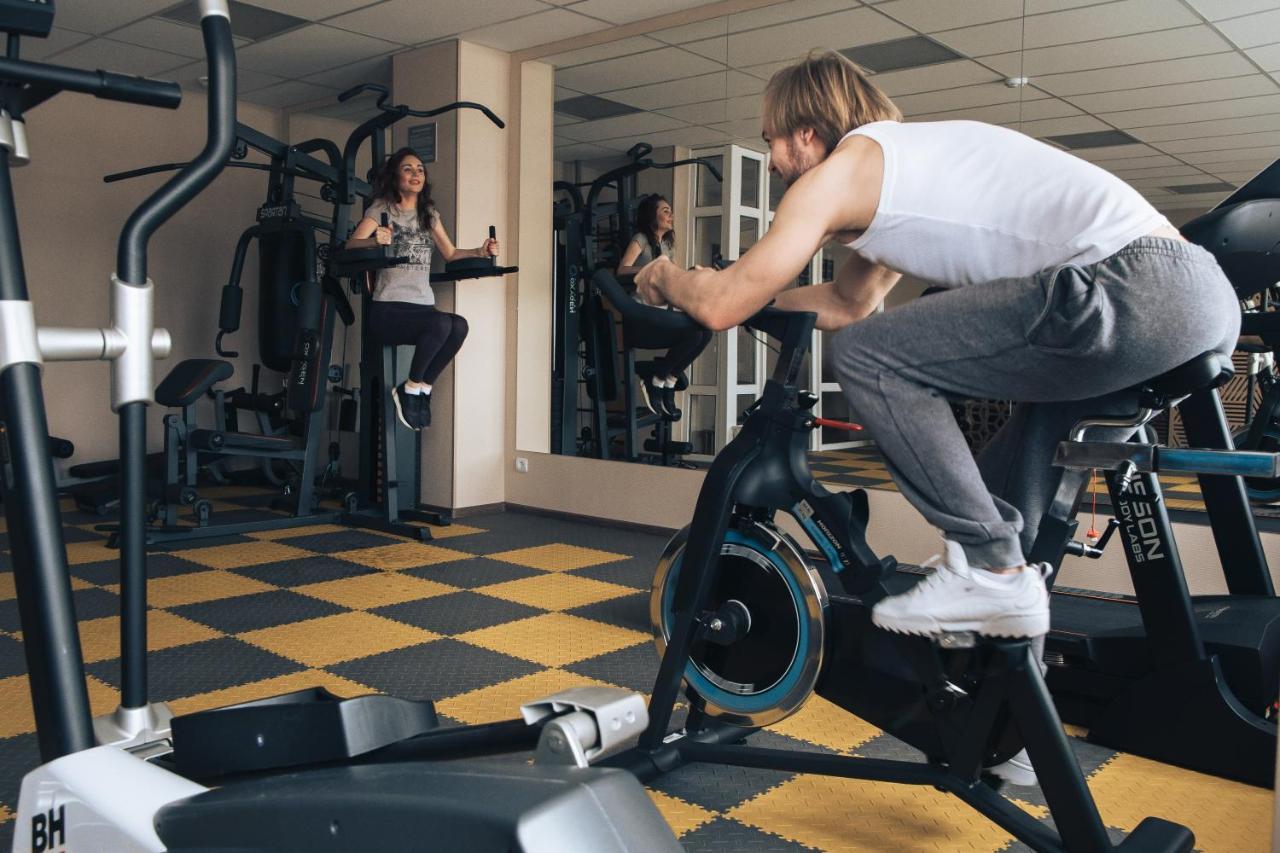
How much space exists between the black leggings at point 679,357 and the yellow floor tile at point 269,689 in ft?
8.81

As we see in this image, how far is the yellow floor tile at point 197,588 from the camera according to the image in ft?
11.6

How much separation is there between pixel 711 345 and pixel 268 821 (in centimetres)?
435

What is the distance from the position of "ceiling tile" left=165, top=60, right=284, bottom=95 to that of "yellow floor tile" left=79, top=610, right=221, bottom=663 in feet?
13.3

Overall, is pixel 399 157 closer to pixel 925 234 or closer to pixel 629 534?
pixel 629 534

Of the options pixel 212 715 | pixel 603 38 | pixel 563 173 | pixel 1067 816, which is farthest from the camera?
pixel 563 173

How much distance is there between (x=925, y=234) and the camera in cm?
150

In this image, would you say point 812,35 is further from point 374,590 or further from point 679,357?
point 374,590

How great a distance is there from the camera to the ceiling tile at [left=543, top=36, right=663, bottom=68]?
5078 millimetres

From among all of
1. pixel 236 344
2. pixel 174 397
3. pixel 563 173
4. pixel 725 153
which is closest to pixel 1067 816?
pixel 725 153

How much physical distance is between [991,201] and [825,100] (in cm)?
36

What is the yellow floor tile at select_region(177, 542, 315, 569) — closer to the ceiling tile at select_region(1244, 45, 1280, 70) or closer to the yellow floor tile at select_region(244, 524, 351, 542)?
the yellow floor tile at select_region(244, 524, 351, 542)

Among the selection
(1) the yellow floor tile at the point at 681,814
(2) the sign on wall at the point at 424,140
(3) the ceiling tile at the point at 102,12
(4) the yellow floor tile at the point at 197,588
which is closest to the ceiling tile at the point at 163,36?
(3) the ceiling tile at the point at 102,12

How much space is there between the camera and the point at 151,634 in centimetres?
311

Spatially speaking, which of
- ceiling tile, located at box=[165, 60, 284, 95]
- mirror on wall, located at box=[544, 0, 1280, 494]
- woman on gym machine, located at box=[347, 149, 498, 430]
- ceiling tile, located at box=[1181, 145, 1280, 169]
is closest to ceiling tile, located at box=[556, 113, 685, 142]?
mirror on wall, located at box=[544, 0, 1280, 494]
